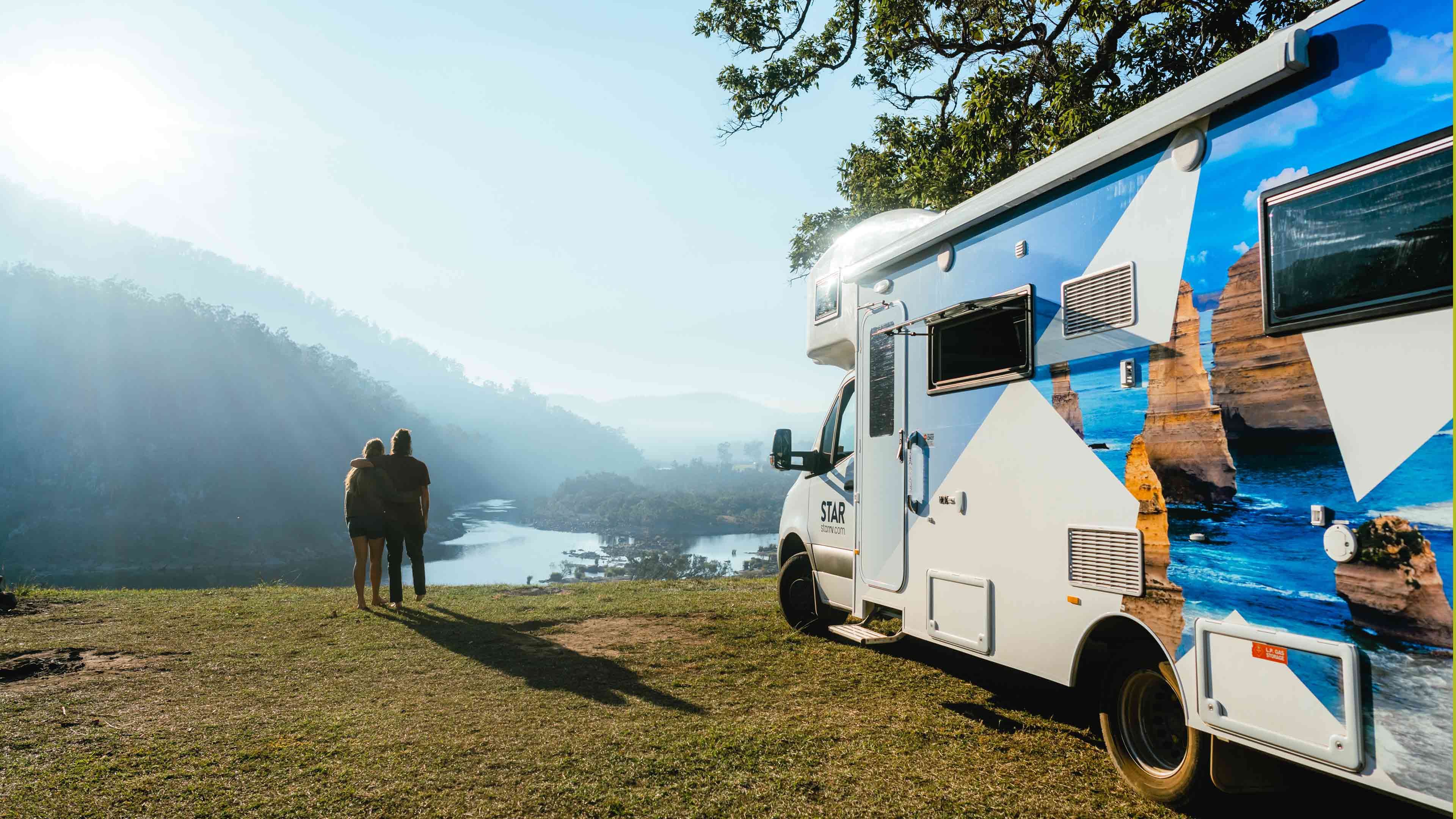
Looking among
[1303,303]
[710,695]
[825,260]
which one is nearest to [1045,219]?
[1303,303]

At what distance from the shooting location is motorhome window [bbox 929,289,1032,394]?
418 centimetres

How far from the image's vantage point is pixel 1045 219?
13.3 ft

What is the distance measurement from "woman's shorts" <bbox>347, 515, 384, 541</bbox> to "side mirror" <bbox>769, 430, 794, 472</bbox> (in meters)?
3.96

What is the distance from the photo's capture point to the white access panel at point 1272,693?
8.22 feet

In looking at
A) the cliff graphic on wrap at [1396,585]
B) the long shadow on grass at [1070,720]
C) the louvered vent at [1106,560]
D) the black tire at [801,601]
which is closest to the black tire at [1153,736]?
the long shadow on grass at [1070,720]

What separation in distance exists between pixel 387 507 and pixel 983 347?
20.0ft

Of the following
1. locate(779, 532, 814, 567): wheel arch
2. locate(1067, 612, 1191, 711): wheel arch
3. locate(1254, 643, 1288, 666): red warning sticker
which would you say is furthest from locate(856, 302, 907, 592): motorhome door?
locate(1254, 643, 1288, 666): red warning sticker

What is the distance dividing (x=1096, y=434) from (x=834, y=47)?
38.4 feet

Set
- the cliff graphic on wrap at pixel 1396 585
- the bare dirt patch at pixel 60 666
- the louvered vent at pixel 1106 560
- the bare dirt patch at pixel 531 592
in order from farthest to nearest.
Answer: the bare dirt patch at pixel 531 592 < the bare dirt patch at pixel 60 666 < the louvered vent at pixel 1106 560 < the cliff graphic on wrap at pixel 1396 585

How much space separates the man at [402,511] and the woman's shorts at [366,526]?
93mm

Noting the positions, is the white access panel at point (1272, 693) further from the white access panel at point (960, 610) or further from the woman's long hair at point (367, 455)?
the woman's long hair at point (367, 455)

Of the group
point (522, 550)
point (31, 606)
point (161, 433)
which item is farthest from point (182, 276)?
point (31, 606)

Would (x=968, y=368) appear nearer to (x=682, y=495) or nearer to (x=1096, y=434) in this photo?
(x=1096, y=434)

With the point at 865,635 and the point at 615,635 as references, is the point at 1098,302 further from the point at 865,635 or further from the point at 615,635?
the point at 615,635
